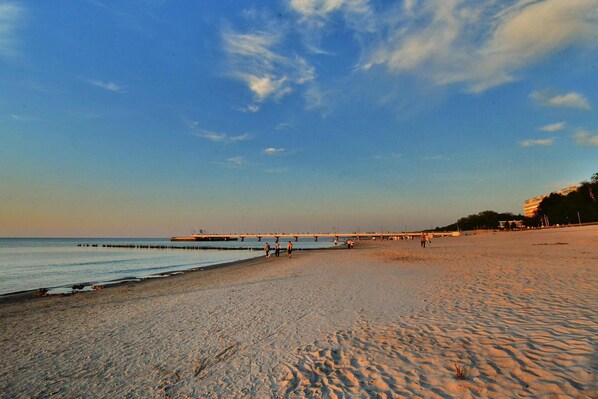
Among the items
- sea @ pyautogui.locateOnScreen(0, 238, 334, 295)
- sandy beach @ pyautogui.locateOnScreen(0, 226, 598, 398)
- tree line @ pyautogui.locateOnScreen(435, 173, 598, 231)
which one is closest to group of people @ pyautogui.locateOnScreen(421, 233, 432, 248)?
sea @ pyautogui.locateOnScreen(0, 238, 334, 295)

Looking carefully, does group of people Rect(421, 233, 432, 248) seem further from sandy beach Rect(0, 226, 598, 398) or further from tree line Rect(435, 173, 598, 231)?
tree line Rect(435, 173, 598, 231)

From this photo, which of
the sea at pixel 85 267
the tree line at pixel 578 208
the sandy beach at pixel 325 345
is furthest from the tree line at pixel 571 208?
the sandy beach at pixel 325 345

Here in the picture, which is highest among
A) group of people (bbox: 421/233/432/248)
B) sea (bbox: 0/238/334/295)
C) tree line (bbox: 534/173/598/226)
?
tree line (bbox: 534/173/598/226)

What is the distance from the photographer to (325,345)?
22.9 ft

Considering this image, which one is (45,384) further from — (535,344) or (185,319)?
(535,344)

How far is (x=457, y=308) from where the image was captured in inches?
357

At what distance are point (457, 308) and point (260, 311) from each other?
6.18 metres

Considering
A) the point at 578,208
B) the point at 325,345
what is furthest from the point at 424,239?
the point at 578,208

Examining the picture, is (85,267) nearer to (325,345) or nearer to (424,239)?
(325,345)

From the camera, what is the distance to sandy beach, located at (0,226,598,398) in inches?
198

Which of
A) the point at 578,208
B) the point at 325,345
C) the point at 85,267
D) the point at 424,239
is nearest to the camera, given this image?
the point at 325,345

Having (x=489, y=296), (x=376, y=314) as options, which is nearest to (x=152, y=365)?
(x=376, y=314)

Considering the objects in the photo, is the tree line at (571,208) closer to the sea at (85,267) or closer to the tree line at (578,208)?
the tree line at (578,208)

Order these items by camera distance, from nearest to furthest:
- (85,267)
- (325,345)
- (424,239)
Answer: (325,345) → (85,267) → (424,239)
